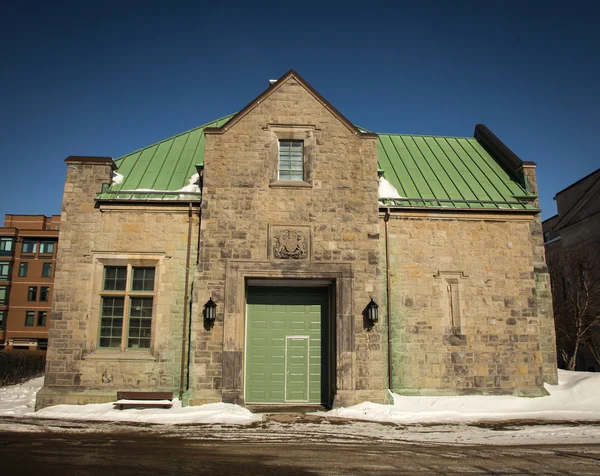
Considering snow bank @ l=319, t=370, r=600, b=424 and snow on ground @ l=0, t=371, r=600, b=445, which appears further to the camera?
snow bank @ l=319, t=370, r=600, b=424

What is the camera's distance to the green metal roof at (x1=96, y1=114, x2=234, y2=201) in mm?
15070

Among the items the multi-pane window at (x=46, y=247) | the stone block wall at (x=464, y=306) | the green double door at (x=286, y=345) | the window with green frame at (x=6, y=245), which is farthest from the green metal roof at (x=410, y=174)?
the window with green frame at (x=6, y=245)

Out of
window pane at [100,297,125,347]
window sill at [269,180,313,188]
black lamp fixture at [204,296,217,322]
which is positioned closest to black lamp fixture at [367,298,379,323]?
window sill at [269,180,313,188]

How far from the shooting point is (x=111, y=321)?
46.8 feet

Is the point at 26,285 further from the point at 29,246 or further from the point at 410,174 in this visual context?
the point at 410,174

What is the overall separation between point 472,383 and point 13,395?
547 inches

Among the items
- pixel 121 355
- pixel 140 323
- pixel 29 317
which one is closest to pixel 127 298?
pixel 140 323

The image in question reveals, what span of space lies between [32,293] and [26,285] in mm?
1220

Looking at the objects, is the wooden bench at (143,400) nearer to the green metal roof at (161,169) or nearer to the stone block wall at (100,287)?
the stone block wall at (100,287)

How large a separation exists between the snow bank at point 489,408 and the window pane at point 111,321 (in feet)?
20.5

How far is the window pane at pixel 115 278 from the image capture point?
47.6 feet

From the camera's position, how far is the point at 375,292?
45.5 ft

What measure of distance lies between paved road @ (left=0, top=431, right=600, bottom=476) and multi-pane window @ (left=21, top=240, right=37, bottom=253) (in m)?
57.0

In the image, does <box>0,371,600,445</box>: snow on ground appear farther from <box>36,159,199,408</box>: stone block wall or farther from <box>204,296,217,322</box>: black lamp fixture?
<box>204,296,217,322</box>: black lamp fixture
